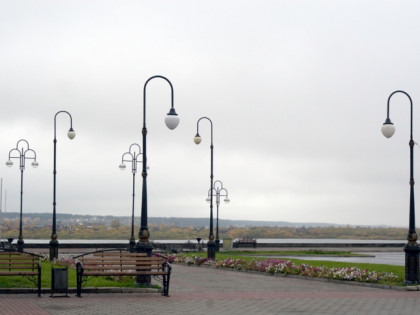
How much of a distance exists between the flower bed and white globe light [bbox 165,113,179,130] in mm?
8299

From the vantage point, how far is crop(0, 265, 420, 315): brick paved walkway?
16.3 m

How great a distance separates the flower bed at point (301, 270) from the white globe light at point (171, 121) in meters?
8.30

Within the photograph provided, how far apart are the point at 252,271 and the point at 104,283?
1014 cm

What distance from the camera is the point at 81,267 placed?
1881cm

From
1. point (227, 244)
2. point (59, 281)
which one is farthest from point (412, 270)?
point (227, 244)

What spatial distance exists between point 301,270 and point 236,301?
362 inches

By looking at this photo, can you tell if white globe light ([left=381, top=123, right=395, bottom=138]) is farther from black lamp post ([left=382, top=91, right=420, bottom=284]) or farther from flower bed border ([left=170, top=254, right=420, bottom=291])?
flower bed border ([left=170, top=254, right=420, bottom=291])

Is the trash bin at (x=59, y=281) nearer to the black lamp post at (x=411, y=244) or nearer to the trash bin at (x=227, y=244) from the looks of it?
the black lamp post at (x=411, y=244)

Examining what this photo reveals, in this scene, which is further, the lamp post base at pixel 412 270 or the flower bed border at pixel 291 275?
the lamp post base at pixel 412 270

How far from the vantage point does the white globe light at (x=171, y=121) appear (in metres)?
21.5

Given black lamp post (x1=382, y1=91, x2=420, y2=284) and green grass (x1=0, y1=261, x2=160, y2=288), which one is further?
black lamp post (x1=382, y1=91, x2=420, y2=284)

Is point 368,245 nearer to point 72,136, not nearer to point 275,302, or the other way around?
point 72,136

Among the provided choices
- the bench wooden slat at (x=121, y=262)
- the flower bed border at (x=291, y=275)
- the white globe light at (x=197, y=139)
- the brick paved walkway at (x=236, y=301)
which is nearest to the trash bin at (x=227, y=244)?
the flower bed border at (x=291, y=275)

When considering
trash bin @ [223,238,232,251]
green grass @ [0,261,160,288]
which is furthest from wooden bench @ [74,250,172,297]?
trash bin @ [223,238,232,251]
